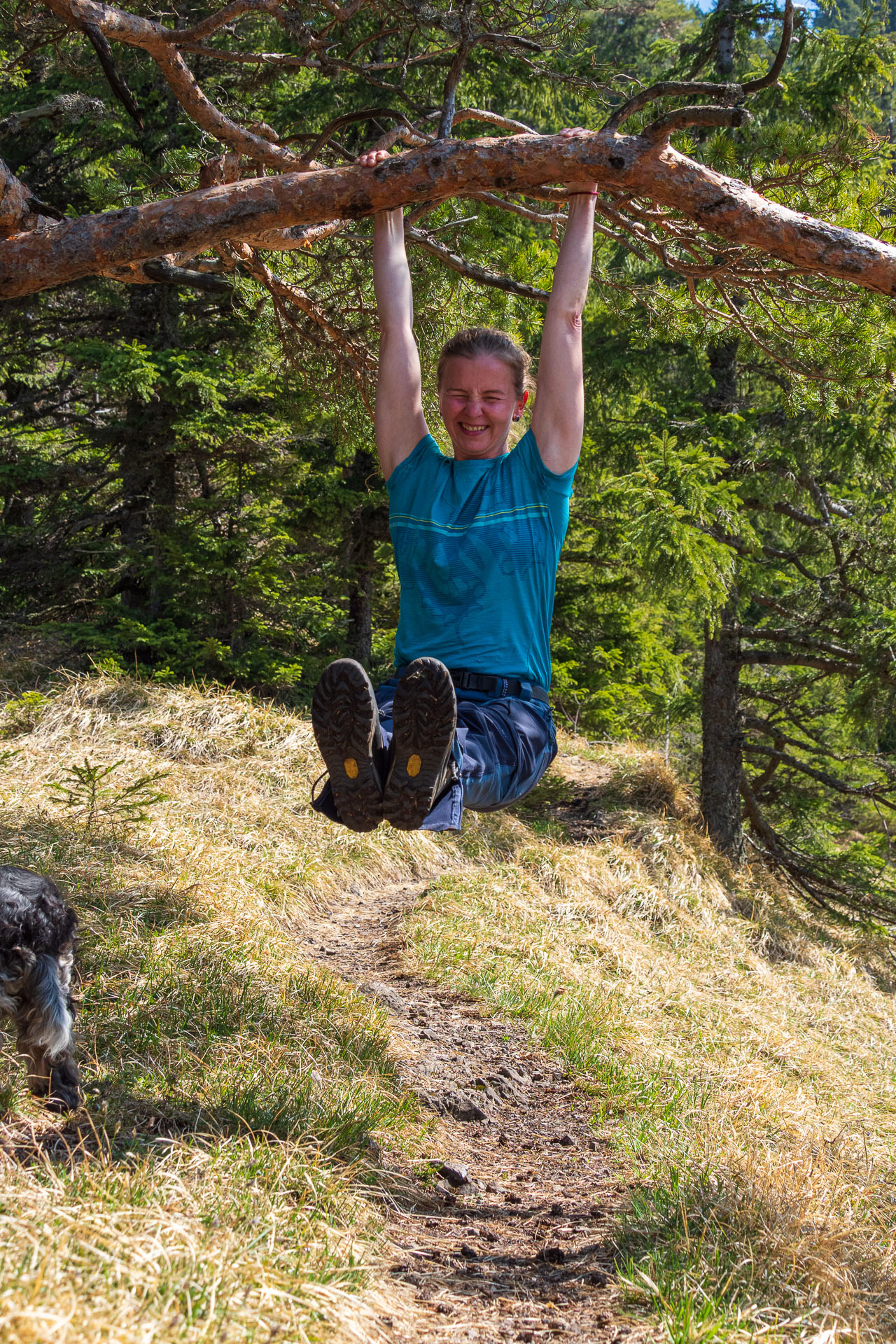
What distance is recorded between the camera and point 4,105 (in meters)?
10.7

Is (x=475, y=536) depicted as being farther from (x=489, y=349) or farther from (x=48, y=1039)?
(x=48, y=1039)

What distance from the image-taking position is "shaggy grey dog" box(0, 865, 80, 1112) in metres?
3.31

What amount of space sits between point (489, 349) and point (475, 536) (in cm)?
77

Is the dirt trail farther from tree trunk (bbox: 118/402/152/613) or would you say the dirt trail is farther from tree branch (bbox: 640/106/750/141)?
tree trunk (bbox: 118/402/152/613)

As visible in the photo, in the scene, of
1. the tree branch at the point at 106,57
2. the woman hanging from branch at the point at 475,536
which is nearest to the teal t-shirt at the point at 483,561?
the woman hanging from branch at the point at 475,536

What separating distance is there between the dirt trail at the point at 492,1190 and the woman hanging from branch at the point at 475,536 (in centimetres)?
132

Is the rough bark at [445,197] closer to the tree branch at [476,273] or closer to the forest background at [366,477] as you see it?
the tree branch at [476,273]

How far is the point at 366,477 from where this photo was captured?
10.6 meters

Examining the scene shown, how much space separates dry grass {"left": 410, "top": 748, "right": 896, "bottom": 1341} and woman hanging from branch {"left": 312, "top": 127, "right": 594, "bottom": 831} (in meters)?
1.48

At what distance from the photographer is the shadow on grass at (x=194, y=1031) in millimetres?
3303

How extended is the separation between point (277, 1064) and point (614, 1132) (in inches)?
59.5

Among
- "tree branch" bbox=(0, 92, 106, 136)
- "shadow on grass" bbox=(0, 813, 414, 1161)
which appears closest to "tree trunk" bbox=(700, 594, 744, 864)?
"shadow on grass" bbox=(0, 813, 414, 1161)

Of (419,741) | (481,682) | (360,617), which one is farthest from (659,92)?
(360,617)

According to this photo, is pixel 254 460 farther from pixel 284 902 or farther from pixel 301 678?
pixel 284 902
